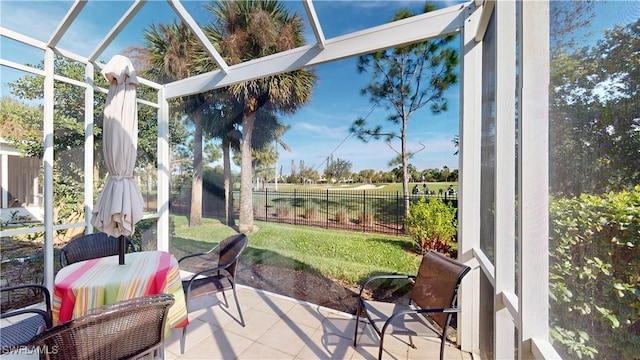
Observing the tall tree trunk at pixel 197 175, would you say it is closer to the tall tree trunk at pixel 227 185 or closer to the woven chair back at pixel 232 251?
the tall tree trunk at pixel 227 185

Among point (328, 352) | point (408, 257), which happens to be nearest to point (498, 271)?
point (328, 352)

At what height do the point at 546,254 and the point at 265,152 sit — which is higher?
the point at 265,152

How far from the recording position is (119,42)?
3410mm

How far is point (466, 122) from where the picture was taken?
2.08m

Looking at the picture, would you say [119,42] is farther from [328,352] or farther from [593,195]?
[593,195]

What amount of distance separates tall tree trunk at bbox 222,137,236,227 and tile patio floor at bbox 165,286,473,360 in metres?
1.74

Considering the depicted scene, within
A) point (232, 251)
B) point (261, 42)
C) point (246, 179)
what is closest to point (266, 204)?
point (246, 179)

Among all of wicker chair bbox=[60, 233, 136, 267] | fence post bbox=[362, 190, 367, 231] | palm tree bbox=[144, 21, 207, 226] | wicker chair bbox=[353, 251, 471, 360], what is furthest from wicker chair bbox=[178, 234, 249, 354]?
palm tree bbox=[144, 21, 207, 226]

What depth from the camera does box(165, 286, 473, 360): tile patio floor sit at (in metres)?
2.01

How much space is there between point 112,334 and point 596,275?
2014mm

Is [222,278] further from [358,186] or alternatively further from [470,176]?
[470,176]

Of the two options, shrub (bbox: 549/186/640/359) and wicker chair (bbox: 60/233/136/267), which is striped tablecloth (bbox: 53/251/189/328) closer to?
wicker chair (bbox: 60/233/136/267)

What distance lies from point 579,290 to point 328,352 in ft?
6.06

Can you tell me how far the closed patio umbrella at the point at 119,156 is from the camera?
6.11 feet
